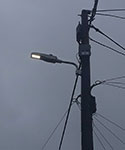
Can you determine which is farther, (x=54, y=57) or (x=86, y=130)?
(x=54, y=57)

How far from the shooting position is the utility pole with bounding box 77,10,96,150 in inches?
309

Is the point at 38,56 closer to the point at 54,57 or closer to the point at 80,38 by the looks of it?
the point at 54,57

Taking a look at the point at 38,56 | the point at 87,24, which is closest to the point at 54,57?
the point at 38,56

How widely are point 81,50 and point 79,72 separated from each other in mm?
523

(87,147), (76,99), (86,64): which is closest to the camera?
(87,147)

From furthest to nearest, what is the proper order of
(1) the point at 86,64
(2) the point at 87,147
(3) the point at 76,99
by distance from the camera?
(3) the point at 76,99
(1) the point at 86,64
(2) the point at 87,147

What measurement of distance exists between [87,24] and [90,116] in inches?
73.4

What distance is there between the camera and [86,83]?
321 inches

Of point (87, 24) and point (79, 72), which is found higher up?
point (87, 24)

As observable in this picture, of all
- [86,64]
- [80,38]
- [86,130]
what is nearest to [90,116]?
[86,130]

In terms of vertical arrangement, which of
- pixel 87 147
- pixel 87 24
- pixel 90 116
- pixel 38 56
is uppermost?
pixel 87 24

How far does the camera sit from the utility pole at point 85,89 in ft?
25.7

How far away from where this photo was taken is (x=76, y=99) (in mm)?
10227

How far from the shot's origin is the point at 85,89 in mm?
8109
